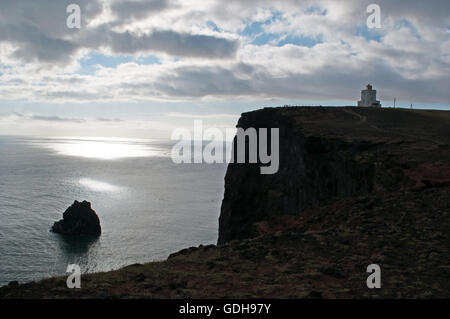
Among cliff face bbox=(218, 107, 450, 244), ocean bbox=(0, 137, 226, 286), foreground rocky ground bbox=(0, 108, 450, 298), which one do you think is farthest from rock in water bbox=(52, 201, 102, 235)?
foreground rocky ground bbox=(0, 108, 450, 298)

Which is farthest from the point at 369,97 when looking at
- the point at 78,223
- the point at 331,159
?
the point at 78,223

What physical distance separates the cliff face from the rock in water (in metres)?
34.9

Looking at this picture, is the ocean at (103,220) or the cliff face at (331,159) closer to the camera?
the cliff face at (331,159)

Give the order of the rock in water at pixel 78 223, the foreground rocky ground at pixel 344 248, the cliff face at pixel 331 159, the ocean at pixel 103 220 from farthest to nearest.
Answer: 1. the rock in water at pixel 78 223
2. the ocean at pixel 103 220
3. the cliff face at pixel 331 159
4. the foreground rocky ground at pixel 344 248

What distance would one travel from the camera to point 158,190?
11769cm

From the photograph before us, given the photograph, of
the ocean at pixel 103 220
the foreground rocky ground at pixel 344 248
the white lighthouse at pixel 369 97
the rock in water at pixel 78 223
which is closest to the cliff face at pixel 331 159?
the foreground rocky ground at pixel 344 248

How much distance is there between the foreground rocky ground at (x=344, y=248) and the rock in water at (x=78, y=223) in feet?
188

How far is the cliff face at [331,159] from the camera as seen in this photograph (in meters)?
20.4

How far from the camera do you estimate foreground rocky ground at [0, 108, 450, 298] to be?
8750 millimetres

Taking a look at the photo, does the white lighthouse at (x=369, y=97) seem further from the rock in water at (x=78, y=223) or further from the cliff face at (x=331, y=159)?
the rock in water at (x=78, y=223)

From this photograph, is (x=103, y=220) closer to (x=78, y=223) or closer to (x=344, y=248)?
(x=78, y=223)

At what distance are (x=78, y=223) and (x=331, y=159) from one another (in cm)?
5924

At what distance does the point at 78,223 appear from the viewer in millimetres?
69312
